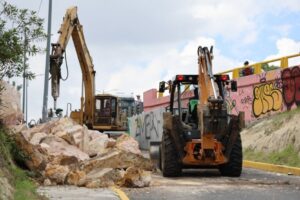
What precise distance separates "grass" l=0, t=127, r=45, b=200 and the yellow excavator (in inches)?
318

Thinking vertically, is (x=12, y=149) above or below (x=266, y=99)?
below

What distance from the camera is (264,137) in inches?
868

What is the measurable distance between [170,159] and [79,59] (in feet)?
43.4

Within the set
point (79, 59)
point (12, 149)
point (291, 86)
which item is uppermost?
point (79, 59)

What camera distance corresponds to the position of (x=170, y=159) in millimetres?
15328

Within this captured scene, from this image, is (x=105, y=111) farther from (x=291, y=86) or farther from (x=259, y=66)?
(x=291, y=86)

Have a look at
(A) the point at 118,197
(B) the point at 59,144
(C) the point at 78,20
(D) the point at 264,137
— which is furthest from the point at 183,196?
(C) the point at 78,20

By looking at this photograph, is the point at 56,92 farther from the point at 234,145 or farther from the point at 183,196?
the point at 183,196

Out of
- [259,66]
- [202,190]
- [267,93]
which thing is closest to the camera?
[202,190]

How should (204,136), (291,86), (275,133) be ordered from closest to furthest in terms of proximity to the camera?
(204,136) < (275,133) < (291,86)

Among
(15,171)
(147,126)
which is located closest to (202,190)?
(15,171)

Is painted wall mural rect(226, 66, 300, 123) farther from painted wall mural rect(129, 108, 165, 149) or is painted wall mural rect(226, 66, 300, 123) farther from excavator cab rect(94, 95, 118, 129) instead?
excavator cab rect(94, 95, 118, 129)

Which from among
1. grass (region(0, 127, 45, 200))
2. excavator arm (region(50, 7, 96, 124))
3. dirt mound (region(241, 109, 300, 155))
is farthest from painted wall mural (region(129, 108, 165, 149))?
grass (region(0, 127, 45, 200))

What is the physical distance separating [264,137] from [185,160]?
295 inches
